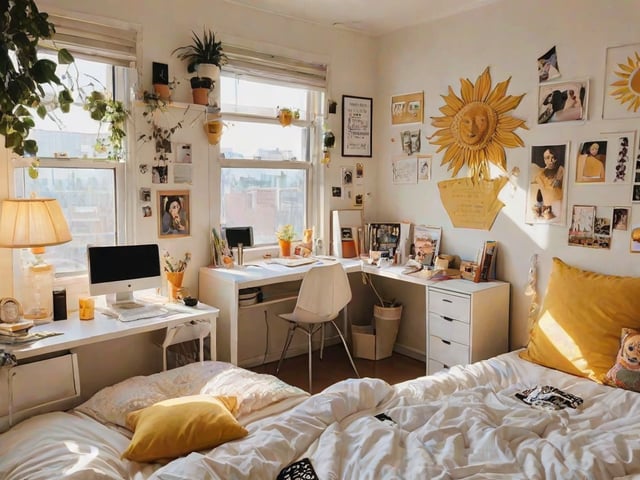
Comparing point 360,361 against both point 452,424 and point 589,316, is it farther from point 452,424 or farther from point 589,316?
point 452,424

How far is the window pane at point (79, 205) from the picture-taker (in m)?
2.99

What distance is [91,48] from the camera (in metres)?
2.96

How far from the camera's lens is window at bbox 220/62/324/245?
373 centimetres

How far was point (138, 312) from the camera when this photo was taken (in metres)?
2.90

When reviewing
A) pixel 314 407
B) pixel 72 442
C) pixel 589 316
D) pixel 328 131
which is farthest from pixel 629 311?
pixel 72 442

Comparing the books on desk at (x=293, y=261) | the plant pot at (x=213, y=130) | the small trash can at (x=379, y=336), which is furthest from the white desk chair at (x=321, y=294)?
the plant pot at (x=213, y=130)

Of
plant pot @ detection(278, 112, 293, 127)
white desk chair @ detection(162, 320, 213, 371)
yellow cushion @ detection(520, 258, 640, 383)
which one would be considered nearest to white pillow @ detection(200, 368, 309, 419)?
white desk chair @ detection(162, 320, 213, 371)

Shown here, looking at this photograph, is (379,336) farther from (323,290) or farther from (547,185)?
(547,185)

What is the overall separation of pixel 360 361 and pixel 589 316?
1.75 meters

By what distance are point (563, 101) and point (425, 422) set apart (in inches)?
82.9

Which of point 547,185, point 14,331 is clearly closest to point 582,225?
point 547,185

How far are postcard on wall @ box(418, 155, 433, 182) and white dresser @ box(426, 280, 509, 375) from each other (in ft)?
2.89

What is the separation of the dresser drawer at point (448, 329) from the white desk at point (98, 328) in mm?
1400

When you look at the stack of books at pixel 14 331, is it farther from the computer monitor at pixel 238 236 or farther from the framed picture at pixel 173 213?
the computer monitor at pixel 238 236
